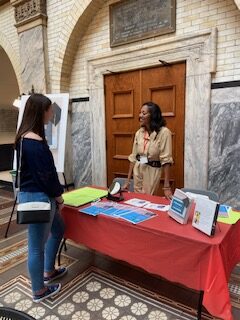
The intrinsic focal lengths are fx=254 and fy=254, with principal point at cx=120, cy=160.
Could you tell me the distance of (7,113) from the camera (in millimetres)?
7117

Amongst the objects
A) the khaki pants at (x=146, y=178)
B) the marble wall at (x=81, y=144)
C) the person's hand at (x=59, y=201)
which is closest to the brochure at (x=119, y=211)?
the person's hand at (x=59, y=201)

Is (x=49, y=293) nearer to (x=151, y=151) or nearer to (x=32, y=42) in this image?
(x=151, y=151)

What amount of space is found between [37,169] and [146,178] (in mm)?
1219

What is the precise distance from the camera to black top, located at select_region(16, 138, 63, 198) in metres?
1.57

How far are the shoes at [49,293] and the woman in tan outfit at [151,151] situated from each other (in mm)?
1149

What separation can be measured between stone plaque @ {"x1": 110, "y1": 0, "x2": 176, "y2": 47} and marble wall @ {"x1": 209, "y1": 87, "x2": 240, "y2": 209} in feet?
3.53

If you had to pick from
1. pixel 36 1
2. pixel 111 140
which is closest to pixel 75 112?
pixel 111 140

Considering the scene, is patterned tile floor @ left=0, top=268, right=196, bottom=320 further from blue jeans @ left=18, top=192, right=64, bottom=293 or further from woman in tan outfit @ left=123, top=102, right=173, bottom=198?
woman in tan outfit @ left=123, top=102, right=173, bottom=198

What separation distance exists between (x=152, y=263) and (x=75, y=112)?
3.14 m

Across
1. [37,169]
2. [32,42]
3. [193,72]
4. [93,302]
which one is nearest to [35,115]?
[37,169]

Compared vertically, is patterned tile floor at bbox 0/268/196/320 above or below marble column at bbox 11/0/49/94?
below

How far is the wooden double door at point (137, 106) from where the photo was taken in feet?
10.5

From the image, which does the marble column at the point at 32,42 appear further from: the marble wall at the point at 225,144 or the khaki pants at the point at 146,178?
the marble wall at the point at 225,144

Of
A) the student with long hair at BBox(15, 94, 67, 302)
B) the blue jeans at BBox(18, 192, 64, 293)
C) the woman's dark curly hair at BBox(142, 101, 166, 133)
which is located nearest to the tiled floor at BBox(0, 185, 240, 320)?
the blue jeans at BBox(18, 192, 64, 293)
